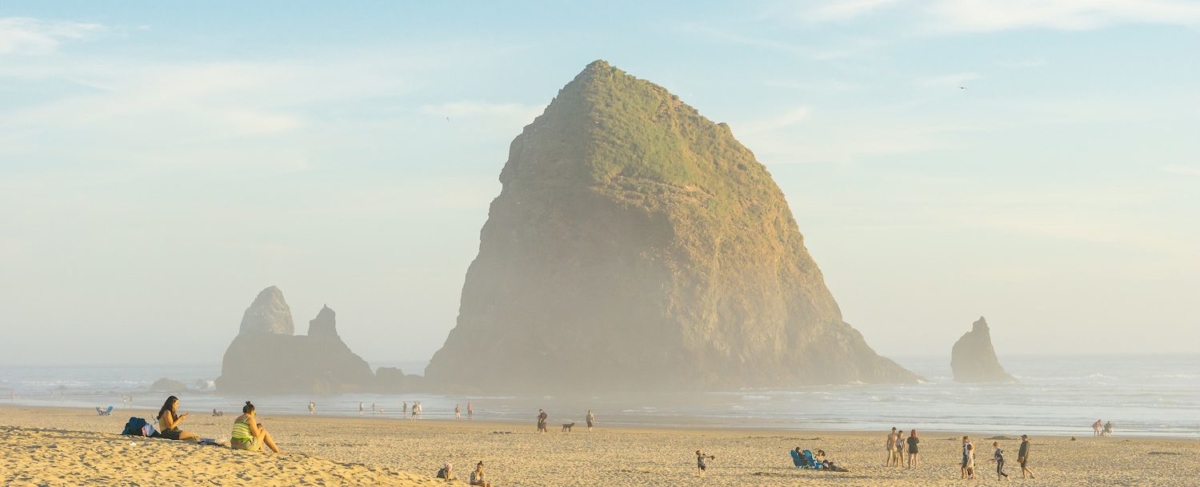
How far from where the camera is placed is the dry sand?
1514 centimetres

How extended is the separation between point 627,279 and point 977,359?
194 feet

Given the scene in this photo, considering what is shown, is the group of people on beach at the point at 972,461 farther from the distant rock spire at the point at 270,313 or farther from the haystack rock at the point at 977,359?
the distant rock spire at the point at 270,313

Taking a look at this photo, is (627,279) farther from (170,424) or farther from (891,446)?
(170,424)

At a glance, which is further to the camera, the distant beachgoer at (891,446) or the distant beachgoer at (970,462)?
the distant beachgoer at (891,446)

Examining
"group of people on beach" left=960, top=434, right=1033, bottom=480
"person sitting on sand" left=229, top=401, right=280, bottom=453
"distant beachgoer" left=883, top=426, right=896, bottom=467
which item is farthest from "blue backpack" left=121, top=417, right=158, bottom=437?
"distant beachgoer" left=883, top=426, right=896, bottom=467

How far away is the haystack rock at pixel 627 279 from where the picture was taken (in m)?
97.4

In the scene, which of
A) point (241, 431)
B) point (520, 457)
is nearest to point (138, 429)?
point (241, 431)

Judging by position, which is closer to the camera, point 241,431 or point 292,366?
point 241,431

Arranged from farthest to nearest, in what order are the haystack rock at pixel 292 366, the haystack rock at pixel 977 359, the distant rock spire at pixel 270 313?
the distant rock spire at pixel 270 313, the haystack rock at pixel 977 359, the haystack rock at pixel 292 366

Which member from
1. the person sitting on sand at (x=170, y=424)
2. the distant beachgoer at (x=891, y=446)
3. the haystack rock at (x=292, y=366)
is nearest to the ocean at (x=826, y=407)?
the haystack rock at (x=292, y=366)

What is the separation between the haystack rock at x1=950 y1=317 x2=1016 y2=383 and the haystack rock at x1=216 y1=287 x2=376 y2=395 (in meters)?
74.8

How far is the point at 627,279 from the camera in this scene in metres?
99.2

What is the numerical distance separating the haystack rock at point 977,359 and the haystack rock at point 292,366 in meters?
74.8

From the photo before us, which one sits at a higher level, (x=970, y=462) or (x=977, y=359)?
(x=977, y=359)
